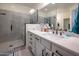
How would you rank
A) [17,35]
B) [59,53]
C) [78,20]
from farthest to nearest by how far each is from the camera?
[17,35] → [78,20] → [59,53]

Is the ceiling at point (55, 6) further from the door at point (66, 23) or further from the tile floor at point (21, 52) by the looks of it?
the tile floor at point (21, 52)

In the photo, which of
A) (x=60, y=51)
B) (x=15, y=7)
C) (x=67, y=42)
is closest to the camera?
(x=60, y=51)

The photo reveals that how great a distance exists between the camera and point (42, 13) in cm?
203

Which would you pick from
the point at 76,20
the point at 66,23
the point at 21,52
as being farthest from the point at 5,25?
the point at 76,20

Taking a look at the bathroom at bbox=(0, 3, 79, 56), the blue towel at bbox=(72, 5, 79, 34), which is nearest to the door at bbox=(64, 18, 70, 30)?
the bathroom at bbox=(0, 3, 79, 56)

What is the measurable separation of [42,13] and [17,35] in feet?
2.15

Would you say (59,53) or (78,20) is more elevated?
(78,20)

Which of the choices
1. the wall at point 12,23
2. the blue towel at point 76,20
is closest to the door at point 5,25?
the wall at point 12,23

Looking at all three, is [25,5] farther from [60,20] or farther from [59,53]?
[59,53]

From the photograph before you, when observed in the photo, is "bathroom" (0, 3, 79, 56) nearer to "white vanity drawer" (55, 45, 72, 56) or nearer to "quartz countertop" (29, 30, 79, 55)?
"quartz countertop" (29, 30, 79, 55)

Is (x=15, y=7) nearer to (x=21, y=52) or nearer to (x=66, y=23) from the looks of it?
(x=21, y=52)

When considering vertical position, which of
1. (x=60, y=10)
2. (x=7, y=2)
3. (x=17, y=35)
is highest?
(x=7, y=2)

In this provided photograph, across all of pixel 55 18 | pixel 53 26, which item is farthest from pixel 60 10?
pixel 53 26

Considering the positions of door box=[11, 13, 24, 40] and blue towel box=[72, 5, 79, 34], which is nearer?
blue towel box=[72, 5, 79, 34]
